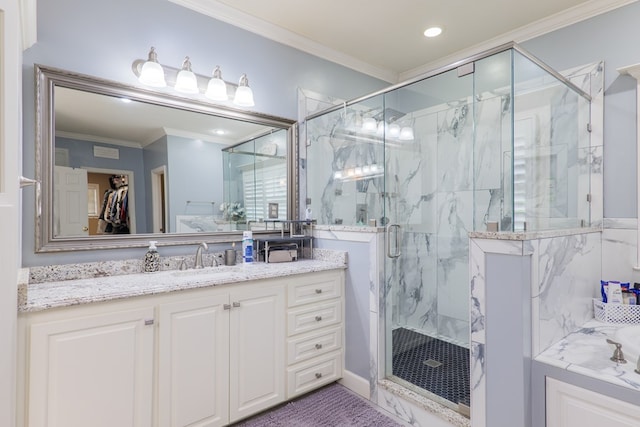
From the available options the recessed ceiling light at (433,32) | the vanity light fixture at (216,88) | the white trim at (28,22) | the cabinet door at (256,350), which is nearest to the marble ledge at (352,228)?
the cabinet door at (256,350)

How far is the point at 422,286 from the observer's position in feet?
10.0

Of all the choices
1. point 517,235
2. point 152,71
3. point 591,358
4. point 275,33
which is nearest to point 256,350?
point 517,235

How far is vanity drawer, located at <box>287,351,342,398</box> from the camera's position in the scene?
2174 mm

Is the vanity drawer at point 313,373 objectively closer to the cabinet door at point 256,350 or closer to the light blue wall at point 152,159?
the cabinet door at point 256,350

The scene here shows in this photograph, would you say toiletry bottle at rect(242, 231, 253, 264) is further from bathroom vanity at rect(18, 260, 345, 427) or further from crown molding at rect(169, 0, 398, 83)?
crown molding at rect(169, 0, 398, 83)

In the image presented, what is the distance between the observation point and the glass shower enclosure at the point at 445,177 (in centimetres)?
175

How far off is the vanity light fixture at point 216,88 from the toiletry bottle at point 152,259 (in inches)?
43.3

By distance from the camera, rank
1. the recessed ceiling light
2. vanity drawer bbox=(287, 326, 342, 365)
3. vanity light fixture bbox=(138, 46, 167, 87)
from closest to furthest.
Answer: vanity light fixture bbox=(138, 46, 167, 87) < vanity drawer bbox=(287, 326, 342, 365) < the recessed ceiling light

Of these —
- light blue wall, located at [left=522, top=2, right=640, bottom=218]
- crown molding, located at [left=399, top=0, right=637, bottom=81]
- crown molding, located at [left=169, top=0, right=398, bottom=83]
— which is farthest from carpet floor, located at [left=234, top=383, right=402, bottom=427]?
crown molding, located at [left=169, top=0, right=398, bottom=83]

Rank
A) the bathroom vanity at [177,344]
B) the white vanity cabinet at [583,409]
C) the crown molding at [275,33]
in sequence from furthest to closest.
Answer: the crown molding at [275,33] < the bathroom vanity at [177,344] < the white vanity cabinet at [583,409]

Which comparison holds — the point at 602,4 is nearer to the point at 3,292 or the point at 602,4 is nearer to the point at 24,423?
the point at 3,292

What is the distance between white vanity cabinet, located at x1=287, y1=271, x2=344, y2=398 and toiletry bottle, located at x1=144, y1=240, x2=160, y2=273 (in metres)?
0.86

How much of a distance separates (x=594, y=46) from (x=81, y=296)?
355 centimetres

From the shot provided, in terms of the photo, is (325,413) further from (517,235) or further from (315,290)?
(517,235)
